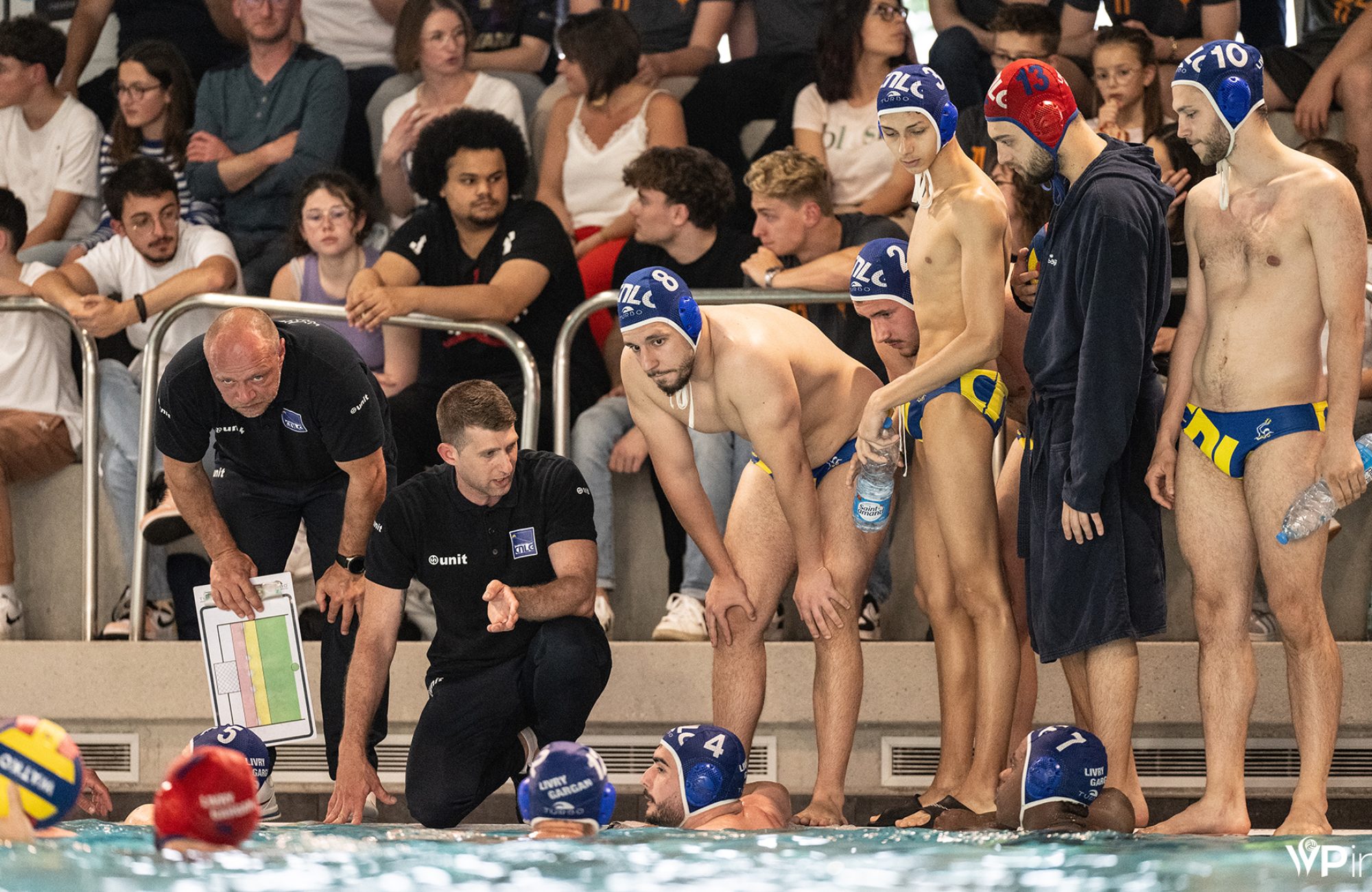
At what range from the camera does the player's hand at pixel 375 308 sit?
5.46 meters

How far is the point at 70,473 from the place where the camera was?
586cm

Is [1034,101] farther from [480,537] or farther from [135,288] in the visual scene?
[135,288]

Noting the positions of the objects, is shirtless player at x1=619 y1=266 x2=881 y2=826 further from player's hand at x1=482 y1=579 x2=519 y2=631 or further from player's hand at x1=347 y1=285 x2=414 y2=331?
player's hand at x1=347 y1=285 x2=414 y2=331

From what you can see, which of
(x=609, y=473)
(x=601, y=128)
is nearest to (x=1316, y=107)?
(x=601, y=128)

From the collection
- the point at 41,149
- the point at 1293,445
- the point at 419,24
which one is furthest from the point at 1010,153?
the point at 41,149

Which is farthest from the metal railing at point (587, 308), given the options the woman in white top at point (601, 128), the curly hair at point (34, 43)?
the curly hair at point (34, 43)

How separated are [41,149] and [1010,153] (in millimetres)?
4668

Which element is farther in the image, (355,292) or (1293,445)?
(355,292)

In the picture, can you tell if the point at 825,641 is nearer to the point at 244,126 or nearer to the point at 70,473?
the point at 70,473

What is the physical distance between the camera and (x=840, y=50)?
6.31m

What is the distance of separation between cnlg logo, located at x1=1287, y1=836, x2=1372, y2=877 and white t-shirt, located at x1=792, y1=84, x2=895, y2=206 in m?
3.49

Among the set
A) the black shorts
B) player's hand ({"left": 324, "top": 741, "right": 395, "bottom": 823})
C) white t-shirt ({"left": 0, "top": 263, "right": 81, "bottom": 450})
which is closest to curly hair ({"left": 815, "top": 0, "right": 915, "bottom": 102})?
the black shorts

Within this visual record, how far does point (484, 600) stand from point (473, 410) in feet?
1.91

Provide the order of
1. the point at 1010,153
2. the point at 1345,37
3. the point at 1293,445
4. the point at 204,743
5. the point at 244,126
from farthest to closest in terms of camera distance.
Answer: the point at 244,126 → the point at 1345,37 → the point at 204,743 → the point at 1010,153 → the point at 1293,445
